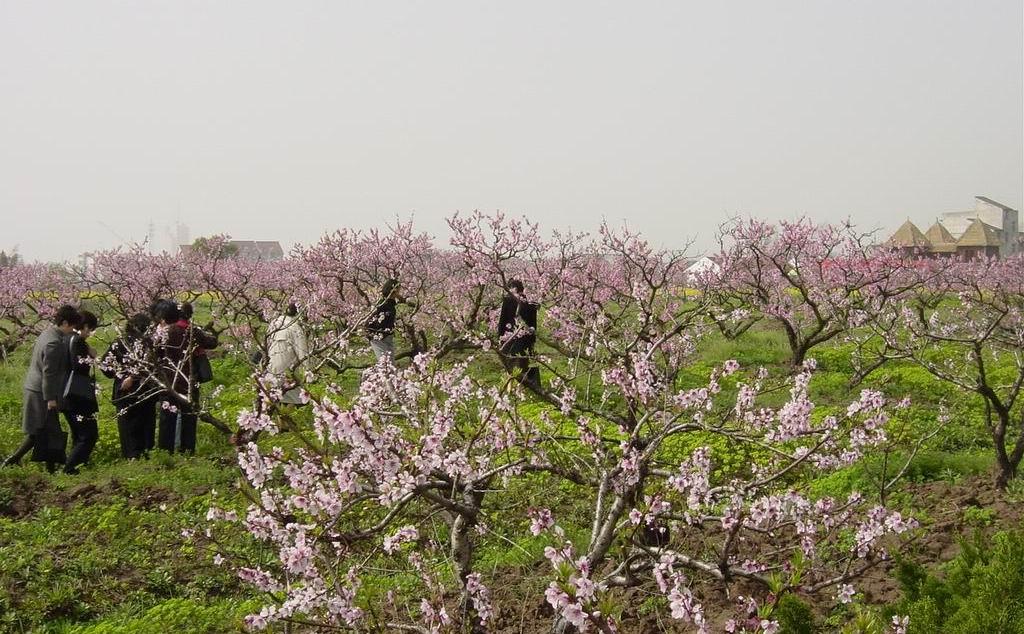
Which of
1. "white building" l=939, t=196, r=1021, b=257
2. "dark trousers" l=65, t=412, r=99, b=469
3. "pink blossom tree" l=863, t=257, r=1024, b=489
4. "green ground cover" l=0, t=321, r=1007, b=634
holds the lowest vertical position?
"green ground cover" l=0, t=321, r=1007, b=634

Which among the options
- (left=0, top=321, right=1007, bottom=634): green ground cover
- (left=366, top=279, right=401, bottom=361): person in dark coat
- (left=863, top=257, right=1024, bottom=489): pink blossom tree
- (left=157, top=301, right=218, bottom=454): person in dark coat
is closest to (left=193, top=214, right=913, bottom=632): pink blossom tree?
(left=0, top=321, right=1007, bottom=634): green ground cover

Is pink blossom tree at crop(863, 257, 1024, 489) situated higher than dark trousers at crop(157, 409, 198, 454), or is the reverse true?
pink blossom tree at crop(863, 257, 1024, 489)

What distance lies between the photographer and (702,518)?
348cm

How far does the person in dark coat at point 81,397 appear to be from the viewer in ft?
26.4

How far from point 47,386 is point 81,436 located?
875 millimetres

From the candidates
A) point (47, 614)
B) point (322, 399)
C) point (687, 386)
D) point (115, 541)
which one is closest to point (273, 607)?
point (322, 399)

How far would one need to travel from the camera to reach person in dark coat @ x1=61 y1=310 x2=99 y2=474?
8.05 meters

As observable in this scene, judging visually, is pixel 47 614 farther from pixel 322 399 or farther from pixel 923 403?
pixel 923 403

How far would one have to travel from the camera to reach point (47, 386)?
7.86m

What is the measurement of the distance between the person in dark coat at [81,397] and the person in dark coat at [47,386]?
0.24 feet

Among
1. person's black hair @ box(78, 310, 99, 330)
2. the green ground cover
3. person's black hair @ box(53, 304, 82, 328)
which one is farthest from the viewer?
person's black hair @ box(78, 310, 99, 330)

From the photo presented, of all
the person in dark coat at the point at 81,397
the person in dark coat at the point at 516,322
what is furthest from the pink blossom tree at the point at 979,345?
the person in dark coat at the point at 81,397

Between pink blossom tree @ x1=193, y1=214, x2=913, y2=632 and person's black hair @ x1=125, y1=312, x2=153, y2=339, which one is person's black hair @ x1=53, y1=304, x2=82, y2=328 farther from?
pink blossom tree @ x1=193, y1=214, x2=913, y2=632

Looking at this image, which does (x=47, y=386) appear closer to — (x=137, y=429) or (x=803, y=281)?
(x=137, y=429)
